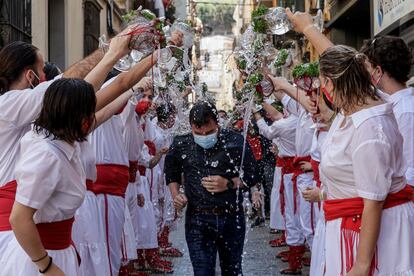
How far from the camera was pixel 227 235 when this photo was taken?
6203mm

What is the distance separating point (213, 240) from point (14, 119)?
8.83ft

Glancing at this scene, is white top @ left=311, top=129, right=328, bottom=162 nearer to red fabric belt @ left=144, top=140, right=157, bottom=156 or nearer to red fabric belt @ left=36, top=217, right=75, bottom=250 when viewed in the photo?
red fabric belt @ left=144, top=140, right=157, bottom=156

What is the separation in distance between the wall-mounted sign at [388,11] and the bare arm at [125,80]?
235 inches

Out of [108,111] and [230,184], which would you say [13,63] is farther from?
[230,184]

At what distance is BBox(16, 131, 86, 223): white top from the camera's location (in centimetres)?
345

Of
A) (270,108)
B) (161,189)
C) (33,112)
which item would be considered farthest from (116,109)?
(161,189)

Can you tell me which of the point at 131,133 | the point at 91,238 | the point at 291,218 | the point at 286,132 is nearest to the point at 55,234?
the point at 91,238

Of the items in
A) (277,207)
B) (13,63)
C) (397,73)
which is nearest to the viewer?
(13,63)

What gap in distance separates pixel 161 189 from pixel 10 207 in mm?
7146

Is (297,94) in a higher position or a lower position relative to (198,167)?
higher

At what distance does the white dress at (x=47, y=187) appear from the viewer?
11.3 ft

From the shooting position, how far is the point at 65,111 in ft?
12.0

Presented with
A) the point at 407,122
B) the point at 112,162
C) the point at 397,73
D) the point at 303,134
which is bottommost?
the point at 112,162

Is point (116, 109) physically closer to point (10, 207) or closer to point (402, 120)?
point (10, 207)
